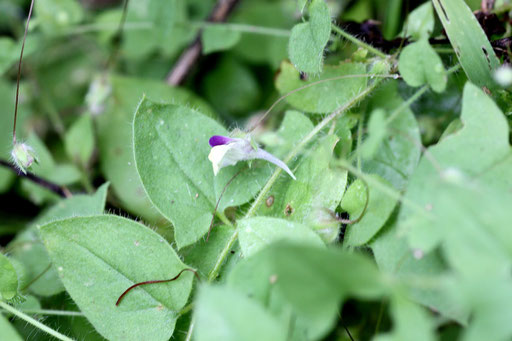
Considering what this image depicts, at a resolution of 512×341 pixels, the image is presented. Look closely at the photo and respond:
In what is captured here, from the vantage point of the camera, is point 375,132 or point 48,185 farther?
point 48,185

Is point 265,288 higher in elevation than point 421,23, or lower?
lower

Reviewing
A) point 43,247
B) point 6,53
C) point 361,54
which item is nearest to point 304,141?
point 361,54

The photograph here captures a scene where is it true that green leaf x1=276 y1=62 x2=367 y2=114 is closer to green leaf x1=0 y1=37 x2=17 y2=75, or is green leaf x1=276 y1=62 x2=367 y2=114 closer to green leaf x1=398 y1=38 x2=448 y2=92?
green leaf x1=398 y1=38 x2=448 y2=92

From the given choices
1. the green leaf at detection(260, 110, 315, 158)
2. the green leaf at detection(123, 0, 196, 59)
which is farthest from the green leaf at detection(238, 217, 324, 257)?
the green leaf at detection(123, 0, 196, 59)

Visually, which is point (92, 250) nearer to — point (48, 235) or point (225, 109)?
point (48, 235)

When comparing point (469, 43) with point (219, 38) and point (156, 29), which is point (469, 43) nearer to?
point (219, 38)

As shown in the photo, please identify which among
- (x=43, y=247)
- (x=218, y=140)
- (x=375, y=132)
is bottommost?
(x=43, y=247)

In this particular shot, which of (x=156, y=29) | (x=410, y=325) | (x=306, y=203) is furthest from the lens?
(x=156, y=29)
